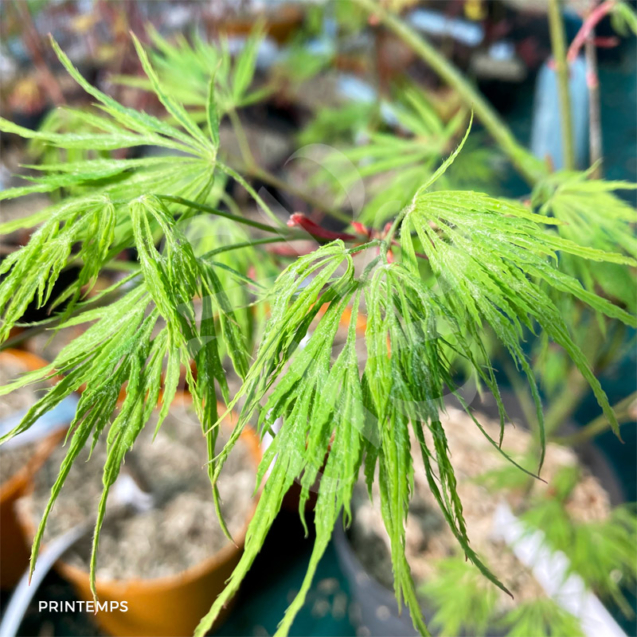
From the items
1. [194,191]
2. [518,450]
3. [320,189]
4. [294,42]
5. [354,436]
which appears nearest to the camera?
[354,436]

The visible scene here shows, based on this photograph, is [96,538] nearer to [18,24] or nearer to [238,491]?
[238,491]

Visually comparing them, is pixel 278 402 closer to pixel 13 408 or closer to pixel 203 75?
pixel 203 75

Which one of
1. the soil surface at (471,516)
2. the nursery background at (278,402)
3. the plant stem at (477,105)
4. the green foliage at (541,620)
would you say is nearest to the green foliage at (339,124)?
the nursery background at (278,402)

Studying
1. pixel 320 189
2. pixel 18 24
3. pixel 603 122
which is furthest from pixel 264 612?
pixel 603 122

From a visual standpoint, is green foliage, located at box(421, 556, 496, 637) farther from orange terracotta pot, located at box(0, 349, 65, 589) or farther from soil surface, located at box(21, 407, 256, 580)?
orange terracotta pot, located at box(0, 349, 65, 589)

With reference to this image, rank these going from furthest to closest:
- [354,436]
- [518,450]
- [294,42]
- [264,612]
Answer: [294,42], [518,450], [264,612], [354,436]

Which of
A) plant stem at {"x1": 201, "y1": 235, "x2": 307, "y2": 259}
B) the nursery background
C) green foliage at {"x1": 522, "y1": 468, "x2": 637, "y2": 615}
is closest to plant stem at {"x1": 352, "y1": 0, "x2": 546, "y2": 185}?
the nursery background

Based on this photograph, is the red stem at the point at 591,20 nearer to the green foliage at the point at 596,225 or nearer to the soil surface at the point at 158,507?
the green foliage at the point at 596,225

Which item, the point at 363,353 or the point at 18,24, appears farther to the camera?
the point at 18,24
